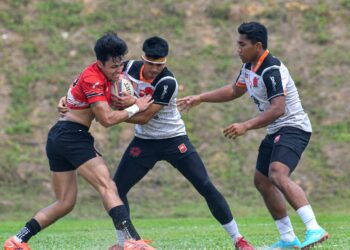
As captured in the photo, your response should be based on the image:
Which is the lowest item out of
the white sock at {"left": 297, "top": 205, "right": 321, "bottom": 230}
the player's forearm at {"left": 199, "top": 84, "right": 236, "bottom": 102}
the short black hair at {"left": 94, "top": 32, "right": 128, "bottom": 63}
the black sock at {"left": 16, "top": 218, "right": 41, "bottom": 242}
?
the white sock at {"left": 297, "top": 205, "right": 321, "bottom": 230}

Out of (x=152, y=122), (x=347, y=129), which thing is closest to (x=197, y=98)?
(x=152, y=122)

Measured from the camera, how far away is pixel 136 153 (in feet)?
32.8

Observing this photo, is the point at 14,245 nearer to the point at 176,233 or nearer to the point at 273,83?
the point at 273,83

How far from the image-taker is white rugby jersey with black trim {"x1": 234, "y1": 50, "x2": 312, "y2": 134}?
31.4ft

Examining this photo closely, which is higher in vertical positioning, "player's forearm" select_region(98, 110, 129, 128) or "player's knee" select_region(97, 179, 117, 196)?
"player's forearm" select_region(98, 110, 129, 128)

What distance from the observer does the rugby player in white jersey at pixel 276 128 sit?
31.2 ft

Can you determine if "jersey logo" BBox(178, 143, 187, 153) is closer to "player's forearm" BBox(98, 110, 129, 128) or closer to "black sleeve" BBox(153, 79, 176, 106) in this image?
"black sleeve" BBox(153, 79, 176, 106)

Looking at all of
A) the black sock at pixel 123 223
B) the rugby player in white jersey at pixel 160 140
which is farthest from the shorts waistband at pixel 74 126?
the black sock at pixel 123 223

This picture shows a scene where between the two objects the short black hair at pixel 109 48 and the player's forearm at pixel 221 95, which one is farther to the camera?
the player's forearm at pixel 221 95

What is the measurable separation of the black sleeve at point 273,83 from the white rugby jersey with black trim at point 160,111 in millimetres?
1026

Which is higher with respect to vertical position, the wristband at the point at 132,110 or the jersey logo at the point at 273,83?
the wristband at the point at 132,110

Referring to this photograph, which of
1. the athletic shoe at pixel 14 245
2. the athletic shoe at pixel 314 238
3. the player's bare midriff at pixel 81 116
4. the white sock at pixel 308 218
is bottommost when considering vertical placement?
the athletic shoe at pixel 314 238

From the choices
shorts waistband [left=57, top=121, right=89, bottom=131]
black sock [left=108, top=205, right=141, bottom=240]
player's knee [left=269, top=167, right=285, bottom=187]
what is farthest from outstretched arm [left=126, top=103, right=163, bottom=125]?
player's knee [left=269, top=167, right=285, bottom=187]

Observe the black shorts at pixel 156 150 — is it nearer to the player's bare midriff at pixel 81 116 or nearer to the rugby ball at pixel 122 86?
the rugby ball at pixel 122 86
